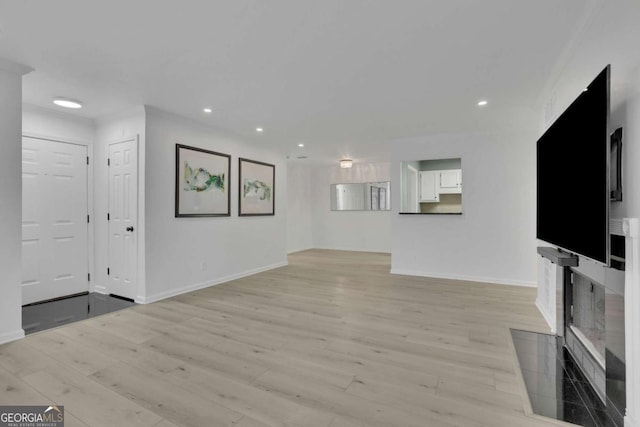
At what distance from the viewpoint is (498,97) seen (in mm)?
3568

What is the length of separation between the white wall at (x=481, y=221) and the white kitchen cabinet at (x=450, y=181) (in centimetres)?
10

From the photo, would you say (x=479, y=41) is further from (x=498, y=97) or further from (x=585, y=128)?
(x=498, y=97)

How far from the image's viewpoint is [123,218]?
163 inches

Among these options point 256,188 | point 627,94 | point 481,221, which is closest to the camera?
point 627,94

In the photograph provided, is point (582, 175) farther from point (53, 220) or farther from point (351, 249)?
point (351, 249)

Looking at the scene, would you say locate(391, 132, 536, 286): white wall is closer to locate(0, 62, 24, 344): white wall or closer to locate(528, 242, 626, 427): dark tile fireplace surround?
locate(528, 242, 626, 427): dark tile fireplace surround

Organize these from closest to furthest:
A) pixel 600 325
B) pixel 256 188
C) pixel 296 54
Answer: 1. pixel 600 325
2. pixel 296 54
3. pixel 256 188

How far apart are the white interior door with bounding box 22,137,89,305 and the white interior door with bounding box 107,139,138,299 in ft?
1.50

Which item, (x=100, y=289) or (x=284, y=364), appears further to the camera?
(x=100, y=289)

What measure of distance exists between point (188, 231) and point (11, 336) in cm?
208

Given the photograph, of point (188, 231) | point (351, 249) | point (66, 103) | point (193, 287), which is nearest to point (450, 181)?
point (351, 249)

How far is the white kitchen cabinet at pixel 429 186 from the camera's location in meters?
5.48

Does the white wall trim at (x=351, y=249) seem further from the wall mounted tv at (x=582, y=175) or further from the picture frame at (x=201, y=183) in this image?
the wall mounted tv at (x=582, y=175)

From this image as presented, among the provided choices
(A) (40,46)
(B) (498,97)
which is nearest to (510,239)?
(B) (498,97)
